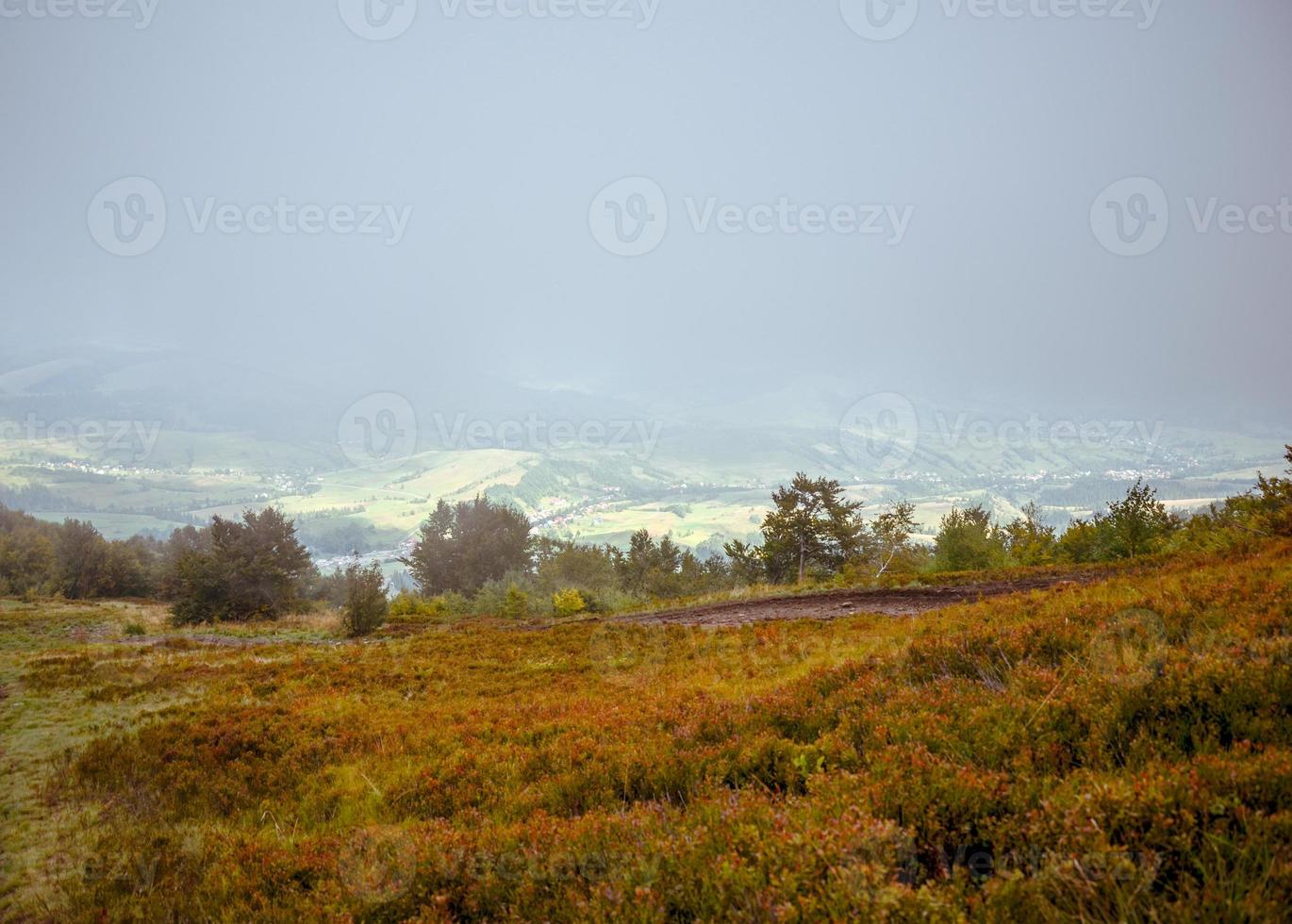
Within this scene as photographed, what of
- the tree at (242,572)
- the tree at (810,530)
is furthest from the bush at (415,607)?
the tree at (810,530)

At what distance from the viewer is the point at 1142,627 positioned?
628 centimetres

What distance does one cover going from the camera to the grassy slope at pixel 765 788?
9.62 ft

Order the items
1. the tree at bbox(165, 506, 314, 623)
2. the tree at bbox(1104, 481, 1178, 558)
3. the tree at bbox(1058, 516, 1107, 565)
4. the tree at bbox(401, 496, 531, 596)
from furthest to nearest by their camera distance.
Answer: the tree at bbox(401, 496, 531, 596)
the tree at bbox(165, 506, 314, 623)
the tree at bbox(1058, 516, 1107, 565)
the tree at bbox(1104, 481, 1178, 558)

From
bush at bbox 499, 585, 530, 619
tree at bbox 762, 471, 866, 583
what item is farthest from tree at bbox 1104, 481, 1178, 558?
bush at bbox 499, 585, 530, 619

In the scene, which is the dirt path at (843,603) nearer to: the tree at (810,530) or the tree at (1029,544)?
the tree at (810,530)

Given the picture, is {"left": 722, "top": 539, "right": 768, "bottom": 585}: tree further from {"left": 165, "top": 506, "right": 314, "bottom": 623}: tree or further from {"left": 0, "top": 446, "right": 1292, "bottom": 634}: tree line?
{"left": 165, "top": 506, "right": 314, "bottom": 623}: tree

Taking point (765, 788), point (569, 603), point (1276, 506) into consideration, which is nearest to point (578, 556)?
point (569, 603)

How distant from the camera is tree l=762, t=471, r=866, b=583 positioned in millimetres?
35719

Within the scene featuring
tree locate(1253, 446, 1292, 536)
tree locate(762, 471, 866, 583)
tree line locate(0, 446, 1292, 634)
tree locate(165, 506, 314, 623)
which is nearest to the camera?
tree locate(1253, 446, 1292, 536)

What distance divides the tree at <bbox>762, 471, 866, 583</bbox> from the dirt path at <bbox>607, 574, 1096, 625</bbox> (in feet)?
45.3

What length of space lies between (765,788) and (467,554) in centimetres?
5711

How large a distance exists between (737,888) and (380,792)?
5461 millimetres

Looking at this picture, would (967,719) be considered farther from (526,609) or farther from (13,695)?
(526,609)

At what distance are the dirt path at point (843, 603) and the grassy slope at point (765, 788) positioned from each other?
6813 millimetres
